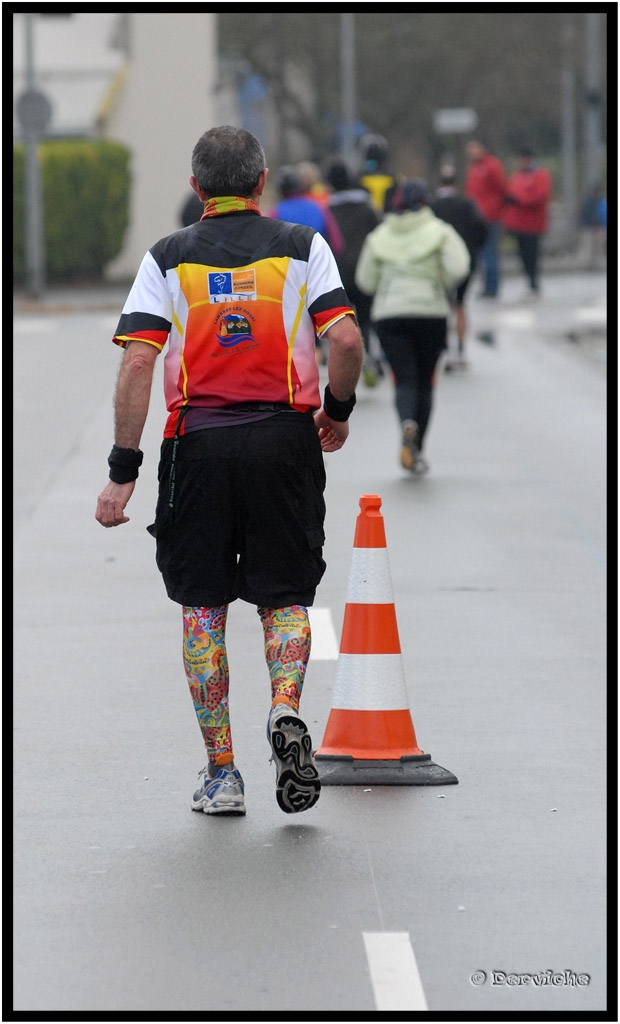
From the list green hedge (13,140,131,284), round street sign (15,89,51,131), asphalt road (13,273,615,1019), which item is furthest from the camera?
green hedge (13,140,131,284)

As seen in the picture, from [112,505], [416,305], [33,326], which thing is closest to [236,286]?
Answer: [112,505]

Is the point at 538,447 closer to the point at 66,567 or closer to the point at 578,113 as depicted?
the point at 66,567

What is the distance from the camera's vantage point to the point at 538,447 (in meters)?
13.4

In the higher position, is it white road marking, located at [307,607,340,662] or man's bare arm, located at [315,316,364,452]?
man's bare arm, located at [315,316,364,452]

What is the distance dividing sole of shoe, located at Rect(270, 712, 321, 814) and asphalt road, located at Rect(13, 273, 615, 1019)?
151 millimetres

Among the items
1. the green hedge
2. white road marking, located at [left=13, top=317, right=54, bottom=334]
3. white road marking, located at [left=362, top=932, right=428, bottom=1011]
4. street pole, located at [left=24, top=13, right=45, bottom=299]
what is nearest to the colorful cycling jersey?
white road marking, located at [left=362, top=932, right=428, bottom=1011]

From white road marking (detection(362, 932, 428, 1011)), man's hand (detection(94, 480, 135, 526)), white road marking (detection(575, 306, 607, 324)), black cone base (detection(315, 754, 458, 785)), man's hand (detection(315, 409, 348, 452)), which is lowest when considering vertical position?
white road marking (detection(362, 932, 428, 1011))

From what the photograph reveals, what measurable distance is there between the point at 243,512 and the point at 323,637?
2545 millimetres

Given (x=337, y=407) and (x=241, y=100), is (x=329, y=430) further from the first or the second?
(x=241, y=100)

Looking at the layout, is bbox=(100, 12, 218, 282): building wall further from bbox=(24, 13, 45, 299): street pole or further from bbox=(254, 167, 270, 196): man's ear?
bbox=(254, 167, 270, 196): man's ear

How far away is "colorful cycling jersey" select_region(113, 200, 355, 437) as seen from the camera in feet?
16.8

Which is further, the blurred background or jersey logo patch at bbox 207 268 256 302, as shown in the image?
the blurred background

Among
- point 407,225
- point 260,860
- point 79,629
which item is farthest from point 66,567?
point 260,860

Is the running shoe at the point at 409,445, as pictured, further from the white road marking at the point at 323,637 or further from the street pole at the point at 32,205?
the street pole at the point at 32,205
